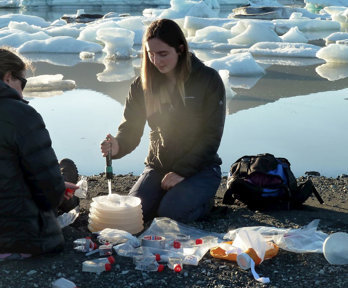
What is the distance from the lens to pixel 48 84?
24.3 ft

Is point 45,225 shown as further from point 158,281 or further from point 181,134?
point 181,134

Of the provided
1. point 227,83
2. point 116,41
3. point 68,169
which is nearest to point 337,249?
point 68,169

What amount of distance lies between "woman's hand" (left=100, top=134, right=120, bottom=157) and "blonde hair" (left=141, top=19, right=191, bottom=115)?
262 mm

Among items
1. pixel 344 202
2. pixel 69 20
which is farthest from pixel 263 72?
pixel 69 20

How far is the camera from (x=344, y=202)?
11.7 ft

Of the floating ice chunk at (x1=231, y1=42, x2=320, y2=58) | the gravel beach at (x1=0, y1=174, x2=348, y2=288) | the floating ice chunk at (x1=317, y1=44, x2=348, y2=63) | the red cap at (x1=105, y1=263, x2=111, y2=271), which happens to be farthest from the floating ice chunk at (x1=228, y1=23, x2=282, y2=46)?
the red cap at (x1=105, y1=263, x2=111, y2=271)

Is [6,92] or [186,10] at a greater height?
[6,92]

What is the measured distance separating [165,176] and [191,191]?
182mm

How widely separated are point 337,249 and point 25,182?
1.33 metres

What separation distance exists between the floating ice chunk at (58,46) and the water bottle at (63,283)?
31.2 ft

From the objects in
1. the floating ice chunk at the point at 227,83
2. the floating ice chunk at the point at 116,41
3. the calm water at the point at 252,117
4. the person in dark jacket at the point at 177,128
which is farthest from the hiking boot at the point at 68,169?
the floating ice chunk at the point at 116,41

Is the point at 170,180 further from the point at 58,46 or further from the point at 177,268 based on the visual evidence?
the point at 58,46

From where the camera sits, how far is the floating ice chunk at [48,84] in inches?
288

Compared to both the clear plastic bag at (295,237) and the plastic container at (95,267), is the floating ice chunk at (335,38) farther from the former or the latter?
the plastic container at (95,267)
